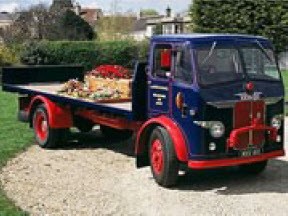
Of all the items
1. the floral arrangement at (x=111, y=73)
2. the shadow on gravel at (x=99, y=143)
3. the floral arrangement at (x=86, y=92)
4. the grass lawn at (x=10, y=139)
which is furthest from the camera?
the floral arrangement at (x=111, y=73)

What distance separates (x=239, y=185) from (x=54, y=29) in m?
45.5

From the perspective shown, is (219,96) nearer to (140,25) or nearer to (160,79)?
(160,79)

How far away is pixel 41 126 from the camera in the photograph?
12.1 metres

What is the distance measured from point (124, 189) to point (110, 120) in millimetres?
1971

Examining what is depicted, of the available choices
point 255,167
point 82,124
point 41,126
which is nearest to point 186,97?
point 255,167

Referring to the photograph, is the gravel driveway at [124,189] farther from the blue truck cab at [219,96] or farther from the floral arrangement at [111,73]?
the floral arrangement at [111,73]

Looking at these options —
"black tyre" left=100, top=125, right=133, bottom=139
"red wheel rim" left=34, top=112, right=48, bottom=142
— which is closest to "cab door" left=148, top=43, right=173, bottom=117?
"red wheel rim" left=34, top=112, right=48, bottom=142

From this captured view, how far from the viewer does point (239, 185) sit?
879 centimetres

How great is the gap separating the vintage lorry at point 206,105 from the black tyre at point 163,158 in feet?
0.04

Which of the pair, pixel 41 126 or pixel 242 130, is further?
pixel 41 126

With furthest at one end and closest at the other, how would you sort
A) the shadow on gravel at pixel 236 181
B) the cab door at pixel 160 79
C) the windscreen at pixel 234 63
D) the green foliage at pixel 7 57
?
the green foliage at pixel 7 57 < the cab door at pixel 160 79 < the shadow on gravel at pixel 236 181 < the windscreen at pixel 234 63

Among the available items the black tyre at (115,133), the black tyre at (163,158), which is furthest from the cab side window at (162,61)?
the black tyre at (115,133)

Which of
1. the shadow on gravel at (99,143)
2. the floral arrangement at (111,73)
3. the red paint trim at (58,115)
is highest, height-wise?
the floral arrangement at (111,73)

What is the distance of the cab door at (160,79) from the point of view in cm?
864
